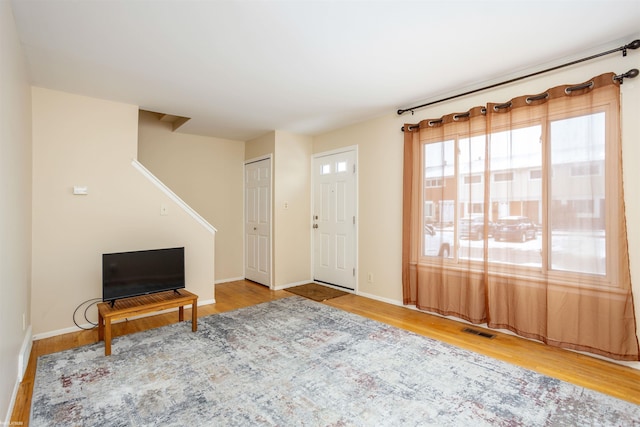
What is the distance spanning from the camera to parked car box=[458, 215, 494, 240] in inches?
125

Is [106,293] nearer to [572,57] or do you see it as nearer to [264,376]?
[264,376]

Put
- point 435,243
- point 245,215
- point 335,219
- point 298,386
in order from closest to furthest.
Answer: point 298,386, point 435,243, point 335,219, point 245,215

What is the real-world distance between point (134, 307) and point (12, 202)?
50.6 inches

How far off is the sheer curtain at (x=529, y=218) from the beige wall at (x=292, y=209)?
1.96 metres

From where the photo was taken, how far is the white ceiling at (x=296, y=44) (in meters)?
1.99

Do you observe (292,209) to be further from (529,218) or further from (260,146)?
(529,218)

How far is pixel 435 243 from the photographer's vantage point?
362 centimetres

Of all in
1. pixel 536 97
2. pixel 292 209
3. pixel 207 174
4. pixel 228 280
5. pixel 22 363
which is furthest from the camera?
pixel 228 280

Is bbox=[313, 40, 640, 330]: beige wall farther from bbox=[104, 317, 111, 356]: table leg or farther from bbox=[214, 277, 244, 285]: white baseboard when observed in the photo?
bbox=[104, 317, 111, 356]: table leg

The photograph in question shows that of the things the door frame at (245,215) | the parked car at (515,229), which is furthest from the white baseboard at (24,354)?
the parked car at (515,229)

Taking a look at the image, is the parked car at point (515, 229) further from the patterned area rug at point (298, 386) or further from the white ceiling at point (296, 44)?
the white ceiling at point (296, 44)

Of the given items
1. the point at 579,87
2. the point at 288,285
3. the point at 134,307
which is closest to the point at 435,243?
the point at 579,87

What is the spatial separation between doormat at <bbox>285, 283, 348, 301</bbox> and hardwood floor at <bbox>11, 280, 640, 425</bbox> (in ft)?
0.57

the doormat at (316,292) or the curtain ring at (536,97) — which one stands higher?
the curtain ring at (536,97)
